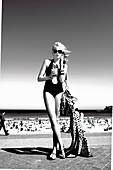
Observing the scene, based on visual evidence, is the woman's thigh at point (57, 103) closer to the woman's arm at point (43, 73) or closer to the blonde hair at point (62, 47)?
the woman's arm at point (43, 73)

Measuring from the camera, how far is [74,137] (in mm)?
3576

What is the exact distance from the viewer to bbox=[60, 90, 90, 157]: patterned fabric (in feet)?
11.6

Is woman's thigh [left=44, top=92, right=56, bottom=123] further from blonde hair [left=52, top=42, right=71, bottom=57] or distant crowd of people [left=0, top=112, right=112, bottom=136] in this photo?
blonde hair [left=52, top=42, right=71, bottom=57]

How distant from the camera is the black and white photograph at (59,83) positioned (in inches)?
139

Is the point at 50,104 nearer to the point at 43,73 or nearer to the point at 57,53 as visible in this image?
the point at 43,73

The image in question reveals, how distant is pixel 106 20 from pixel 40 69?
82cm

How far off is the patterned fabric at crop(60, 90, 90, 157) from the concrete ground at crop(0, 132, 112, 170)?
0.05 meters

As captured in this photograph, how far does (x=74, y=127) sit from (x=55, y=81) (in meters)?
0.50

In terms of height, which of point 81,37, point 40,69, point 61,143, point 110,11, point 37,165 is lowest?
Result: point 37,165

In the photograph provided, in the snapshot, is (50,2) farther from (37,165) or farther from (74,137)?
(37,165)

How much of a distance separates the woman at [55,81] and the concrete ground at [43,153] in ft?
0.27

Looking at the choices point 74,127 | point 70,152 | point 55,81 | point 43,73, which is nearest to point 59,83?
point 55,81

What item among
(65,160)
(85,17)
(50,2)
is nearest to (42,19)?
(50,2)

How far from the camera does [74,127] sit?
3572 millimetres
